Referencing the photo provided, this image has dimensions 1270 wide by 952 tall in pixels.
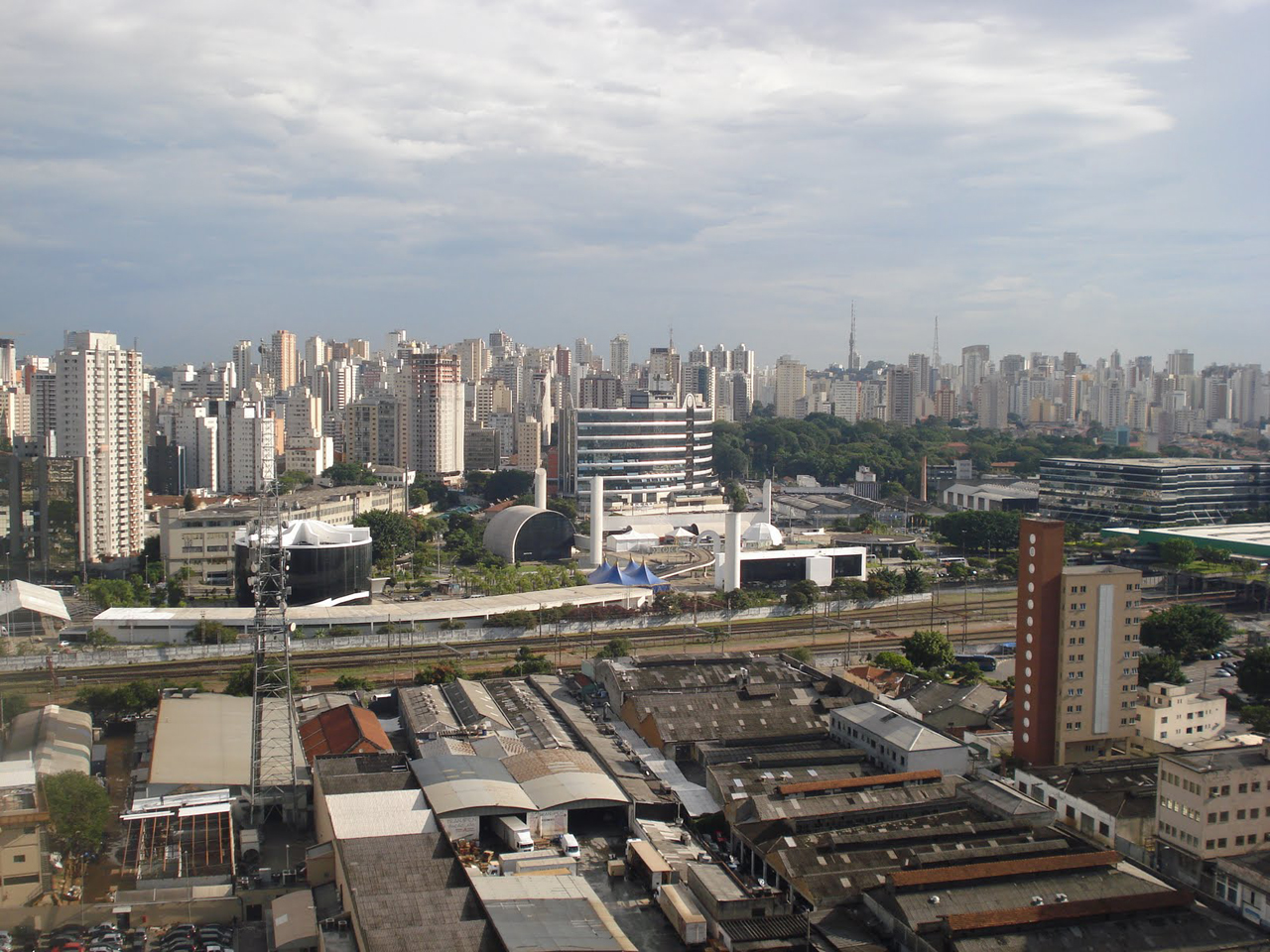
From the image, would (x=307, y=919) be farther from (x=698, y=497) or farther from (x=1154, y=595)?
(x=698, y=497)

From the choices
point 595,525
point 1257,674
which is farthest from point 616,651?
point 595,525

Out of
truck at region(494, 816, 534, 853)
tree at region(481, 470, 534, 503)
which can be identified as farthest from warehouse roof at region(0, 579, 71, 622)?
tree at region(481, 470, 534, 503)

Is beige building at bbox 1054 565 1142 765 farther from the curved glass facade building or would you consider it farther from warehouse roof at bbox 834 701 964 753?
the curved glass facade building

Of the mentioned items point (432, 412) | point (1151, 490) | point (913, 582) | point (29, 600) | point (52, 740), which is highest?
point (432, 412)

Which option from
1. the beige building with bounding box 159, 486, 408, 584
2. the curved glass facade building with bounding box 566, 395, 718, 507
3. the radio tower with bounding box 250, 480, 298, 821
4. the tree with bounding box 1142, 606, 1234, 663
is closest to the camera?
the radio tower with bounding box 250, 480, 298, 821

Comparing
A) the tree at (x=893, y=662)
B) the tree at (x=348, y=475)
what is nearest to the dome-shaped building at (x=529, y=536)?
the tree at (x=893, y=662)

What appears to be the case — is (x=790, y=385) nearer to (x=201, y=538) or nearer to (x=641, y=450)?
(x=641, y=450)

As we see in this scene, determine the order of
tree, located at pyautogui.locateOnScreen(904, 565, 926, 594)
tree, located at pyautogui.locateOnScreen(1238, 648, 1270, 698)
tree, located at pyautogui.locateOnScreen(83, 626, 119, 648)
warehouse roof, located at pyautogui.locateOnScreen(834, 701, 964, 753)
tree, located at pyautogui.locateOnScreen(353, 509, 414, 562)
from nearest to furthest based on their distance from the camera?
warehouse roof, located at pyautogui.locateOnScreen(834, 701, 964, 753), tree, located at pyautogui.locateOnScreen(1238, 648, 1270, 698), tree, located at pyautogui.locateOnScreen(83, 626, 119, 648), tree, located at pyautogui.locateOnScreen(904, 565, 926, 594), tree, located at pyautogui.locateOnScreen(353, 509, 414, 562)
